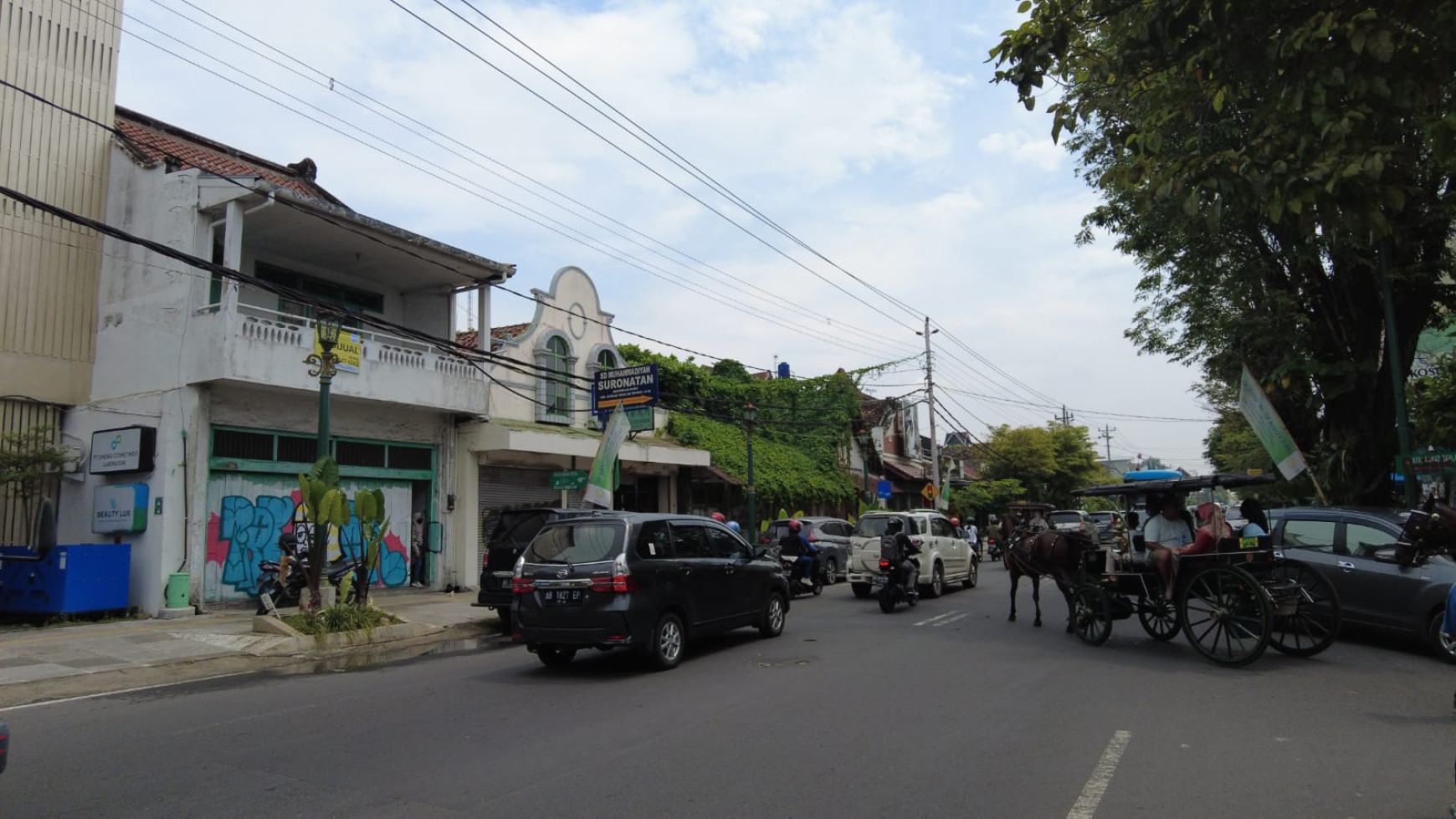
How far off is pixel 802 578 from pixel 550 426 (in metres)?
7.86

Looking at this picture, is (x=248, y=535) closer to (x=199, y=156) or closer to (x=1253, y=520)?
(x=199, y=156)

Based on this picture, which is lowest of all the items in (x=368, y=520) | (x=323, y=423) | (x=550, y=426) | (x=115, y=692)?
(x=115, y=692)

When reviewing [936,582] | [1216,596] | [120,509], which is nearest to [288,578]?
[120,509]

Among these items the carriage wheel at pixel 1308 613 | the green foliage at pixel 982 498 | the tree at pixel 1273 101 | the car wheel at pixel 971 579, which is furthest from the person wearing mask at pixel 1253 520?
the green foliage at pixel 982 498

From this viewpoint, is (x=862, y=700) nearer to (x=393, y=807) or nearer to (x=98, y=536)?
(x=393, y=807)

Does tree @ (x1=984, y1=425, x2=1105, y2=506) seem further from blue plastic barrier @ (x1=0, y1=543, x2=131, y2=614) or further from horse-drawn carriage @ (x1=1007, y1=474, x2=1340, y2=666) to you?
blue plastic barrier @ (x1=0, y1=543, x2=131, y2=614)

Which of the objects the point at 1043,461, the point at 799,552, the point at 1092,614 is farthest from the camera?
the point at 1043,461

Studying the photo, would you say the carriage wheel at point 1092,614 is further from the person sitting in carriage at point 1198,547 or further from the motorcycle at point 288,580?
the motorcycle at point 288,580

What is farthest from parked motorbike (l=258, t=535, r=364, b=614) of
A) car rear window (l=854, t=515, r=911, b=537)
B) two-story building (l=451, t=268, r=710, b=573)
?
car rear window (l=854, t=515, r=911, b=537)

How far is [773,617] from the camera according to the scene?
12.3 metres

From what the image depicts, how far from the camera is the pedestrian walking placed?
19.6 m

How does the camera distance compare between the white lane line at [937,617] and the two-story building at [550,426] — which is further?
the two-story building at [550,426]

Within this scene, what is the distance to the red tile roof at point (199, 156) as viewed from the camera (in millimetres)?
17281

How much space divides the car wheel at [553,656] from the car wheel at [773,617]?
9.18 ft
